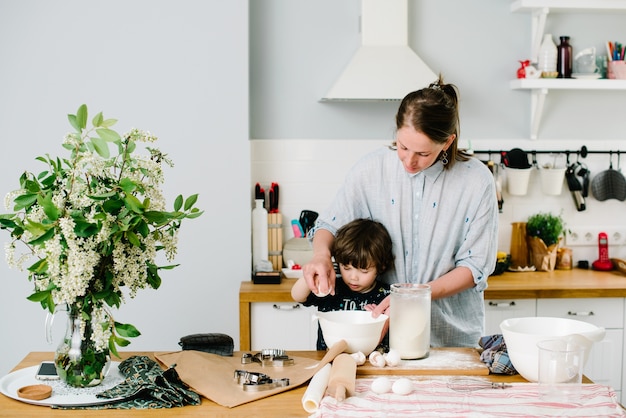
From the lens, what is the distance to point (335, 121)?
4.17 metres

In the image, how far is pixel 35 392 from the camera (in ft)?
6.34

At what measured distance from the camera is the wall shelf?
160 inches

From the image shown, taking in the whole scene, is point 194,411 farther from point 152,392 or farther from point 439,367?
point 439,367

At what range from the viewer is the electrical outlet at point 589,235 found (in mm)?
4340

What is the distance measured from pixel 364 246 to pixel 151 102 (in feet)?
5.35

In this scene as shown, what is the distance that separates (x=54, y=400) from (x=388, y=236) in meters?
1.21

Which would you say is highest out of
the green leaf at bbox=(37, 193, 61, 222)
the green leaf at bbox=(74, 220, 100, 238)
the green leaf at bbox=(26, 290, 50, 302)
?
the green leaf at bbox=(37, 193, 61, 222)

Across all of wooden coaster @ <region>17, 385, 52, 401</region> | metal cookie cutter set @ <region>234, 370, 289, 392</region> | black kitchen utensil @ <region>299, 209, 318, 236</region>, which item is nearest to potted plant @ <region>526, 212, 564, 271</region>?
black kitchen utensil @ <region>299, 209, 318, 236</region>

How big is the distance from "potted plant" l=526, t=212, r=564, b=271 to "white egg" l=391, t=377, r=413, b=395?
2.45 m

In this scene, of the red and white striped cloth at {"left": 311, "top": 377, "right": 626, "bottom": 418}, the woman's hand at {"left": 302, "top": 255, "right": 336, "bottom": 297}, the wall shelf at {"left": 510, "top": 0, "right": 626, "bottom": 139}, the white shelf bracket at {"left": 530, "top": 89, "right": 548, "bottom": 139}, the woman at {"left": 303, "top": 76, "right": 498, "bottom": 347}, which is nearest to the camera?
the red and white striped cloth at {"left": 311, "top": 377, "right": 626, "bottom": 418}

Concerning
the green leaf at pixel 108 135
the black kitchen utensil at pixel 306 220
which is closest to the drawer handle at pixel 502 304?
the black kitchen utensil at pixel 306 220

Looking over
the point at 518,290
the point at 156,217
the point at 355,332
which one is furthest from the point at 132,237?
the point at 518,290

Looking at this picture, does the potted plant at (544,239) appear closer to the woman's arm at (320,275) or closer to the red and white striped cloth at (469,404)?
the woman's arm at (320,275)

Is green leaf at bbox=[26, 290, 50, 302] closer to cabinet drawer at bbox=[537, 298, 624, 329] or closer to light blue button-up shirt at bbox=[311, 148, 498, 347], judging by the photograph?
light blue button-up shirt at bbox=[311, 148, 498, 347]
